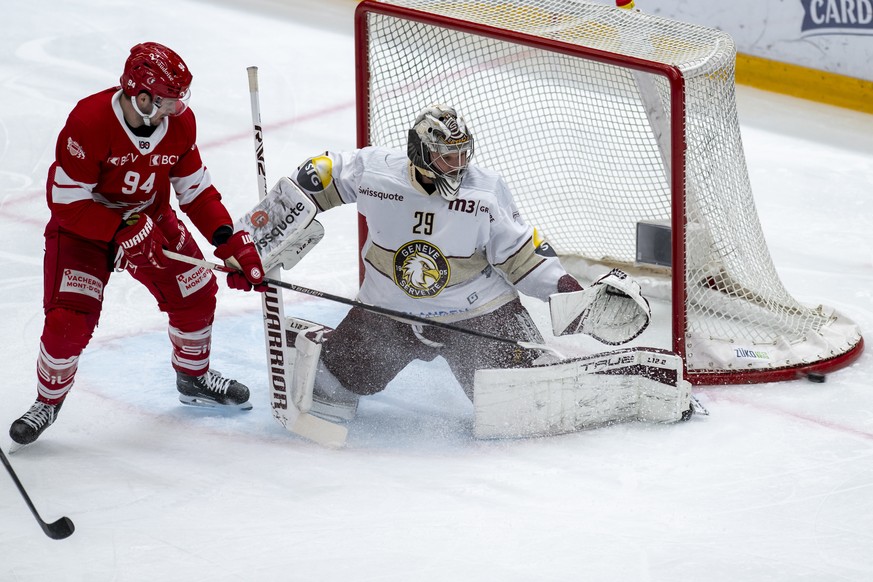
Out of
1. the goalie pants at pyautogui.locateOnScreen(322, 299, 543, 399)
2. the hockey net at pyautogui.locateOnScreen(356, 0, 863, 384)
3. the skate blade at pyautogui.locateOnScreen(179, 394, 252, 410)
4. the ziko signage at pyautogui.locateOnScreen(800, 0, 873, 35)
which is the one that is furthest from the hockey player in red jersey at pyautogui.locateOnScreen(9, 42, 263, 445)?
the ziko signage at pyautogui.locateOnScreen(800, 0, 873, 35)

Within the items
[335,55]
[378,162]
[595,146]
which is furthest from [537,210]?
[335,55]

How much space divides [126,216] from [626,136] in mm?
1546

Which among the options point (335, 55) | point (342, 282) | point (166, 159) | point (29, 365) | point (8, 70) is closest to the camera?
point (166, 159)

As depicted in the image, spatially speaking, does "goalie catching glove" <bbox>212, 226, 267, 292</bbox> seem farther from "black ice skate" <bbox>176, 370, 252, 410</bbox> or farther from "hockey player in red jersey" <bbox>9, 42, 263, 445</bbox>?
"black ice skate" <bbox>176, 370, 252, 410</bbox>

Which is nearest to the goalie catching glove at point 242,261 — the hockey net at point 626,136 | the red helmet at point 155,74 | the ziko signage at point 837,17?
the red helmet at point 155,74

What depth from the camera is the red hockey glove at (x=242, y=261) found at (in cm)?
317

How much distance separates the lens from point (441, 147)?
314 centimetres

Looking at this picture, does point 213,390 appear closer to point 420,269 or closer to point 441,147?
point 420,269

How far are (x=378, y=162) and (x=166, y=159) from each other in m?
0.56

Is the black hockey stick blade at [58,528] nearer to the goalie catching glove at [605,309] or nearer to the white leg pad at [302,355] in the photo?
the white leg pad at [302,355]

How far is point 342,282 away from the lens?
4340 millimetres

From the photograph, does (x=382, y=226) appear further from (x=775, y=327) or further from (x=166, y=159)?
(x=775, y=327)

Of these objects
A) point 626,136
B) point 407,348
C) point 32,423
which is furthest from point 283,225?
point 626,136

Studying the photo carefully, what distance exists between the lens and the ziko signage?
5625 millimetres
